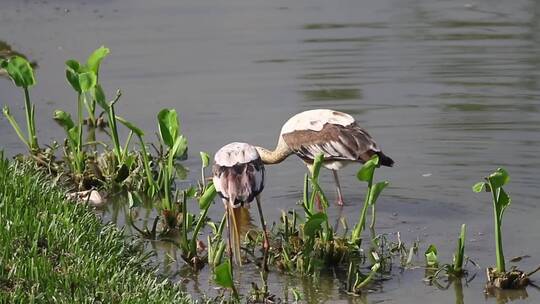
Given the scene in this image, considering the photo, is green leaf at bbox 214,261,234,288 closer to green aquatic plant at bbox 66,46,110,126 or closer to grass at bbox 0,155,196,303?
grass at bbox 0,155,196,303

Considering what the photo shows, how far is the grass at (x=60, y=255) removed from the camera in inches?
230

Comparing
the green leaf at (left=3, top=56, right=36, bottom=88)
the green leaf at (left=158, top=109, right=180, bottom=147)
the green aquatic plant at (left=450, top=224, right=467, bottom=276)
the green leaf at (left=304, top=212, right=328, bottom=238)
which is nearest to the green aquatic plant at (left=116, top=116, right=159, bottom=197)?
the green leaf at (left=158, top=109, right=180, bottom=147)

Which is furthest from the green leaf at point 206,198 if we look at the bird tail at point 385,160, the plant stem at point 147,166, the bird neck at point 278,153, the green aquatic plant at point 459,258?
the bird neck at point 278,153

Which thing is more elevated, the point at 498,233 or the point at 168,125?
the point at 168,125

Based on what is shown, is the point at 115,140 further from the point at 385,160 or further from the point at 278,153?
the point at 385,160

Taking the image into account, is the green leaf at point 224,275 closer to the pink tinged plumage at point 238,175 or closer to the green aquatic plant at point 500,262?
the pink tinged plumage at point 238,175

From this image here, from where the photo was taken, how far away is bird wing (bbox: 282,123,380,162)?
29.0 feet

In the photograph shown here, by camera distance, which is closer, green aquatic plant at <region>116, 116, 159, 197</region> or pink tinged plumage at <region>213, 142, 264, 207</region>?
pink tinged plumage at <region>213, 142, 264, 207</region>

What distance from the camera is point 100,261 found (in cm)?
630

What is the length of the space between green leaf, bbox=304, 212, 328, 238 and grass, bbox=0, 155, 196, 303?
0.79m

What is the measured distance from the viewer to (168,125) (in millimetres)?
7988

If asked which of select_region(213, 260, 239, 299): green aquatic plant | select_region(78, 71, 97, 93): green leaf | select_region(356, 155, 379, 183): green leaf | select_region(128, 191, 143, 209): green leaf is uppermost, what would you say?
select_region(78, 71, 97, 93): green leaf

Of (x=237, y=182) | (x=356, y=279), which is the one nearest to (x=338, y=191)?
(x=237, y=182)

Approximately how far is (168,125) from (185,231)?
117cm
